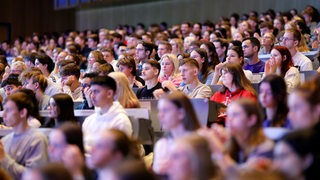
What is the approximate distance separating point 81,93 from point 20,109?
6.45 feet

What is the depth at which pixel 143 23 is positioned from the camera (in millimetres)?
15250

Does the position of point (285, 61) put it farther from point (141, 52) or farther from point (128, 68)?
point (141, 52)

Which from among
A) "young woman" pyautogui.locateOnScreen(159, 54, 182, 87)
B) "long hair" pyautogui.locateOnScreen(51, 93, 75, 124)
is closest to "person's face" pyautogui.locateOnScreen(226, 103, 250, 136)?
"long hair" pyautogui.locateOnScreen(51, 93, 75, 124)

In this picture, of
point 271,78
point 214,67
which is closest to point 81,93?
point 214,67

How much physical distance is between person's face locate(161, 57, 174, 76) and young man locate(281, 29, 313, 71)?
1248mm

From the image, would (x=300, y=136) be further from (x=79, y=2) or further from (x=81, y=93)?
(x=79, y=2)

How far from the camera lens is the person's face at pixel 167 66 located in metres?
6.88

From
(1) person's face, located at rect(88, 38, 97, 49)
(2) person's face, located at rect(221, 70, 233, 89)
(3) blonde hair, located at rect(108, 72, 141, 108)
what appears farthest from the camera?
(1) person's face, located at rect(88, 38, 97, 49)

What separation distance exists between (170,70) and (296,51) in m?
1.35

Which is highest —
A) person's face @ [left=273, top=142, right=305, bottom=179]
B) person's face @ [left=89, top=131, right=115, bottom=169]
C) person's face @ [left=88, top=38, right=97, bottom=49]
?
person's face @ [left=273, top=142, right=305, bottom=179]

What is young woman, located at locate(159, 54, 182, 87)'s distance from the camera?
6880 millimetres

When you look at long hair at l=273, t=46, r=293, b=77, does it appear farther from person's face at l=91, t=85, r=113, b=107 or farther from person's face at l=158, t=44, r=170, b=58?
person's face at l=158, t=44, r=170, b=58

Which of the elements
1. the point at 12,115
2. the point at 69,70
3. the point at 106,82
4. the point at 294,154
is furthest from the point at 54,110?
the point at 294,154

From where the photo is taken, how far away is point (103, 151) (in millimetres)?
3572
